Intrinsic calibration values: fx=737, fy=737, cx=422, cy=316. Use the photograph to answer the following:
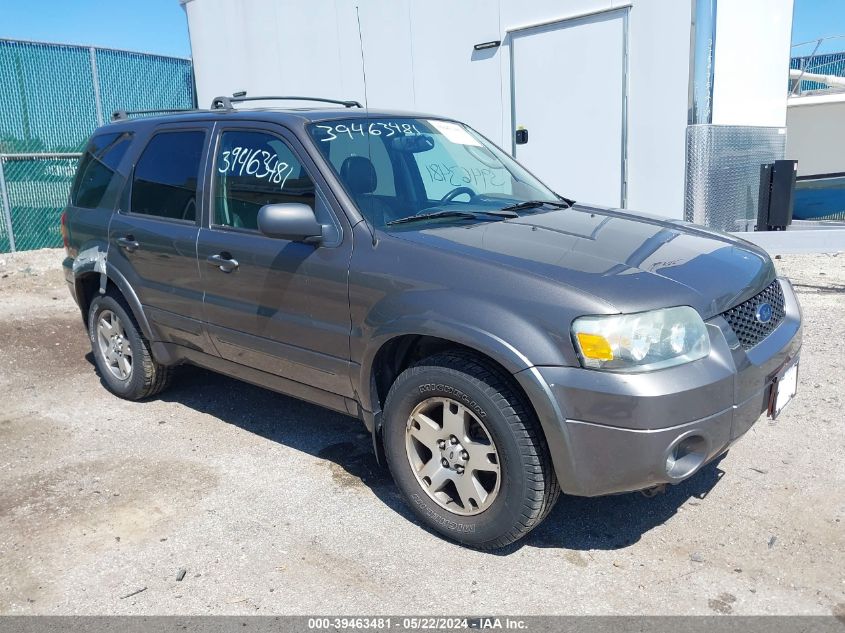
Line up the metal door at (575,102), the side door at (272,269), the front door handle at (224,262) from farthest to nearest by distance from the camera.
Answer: the metal door at (575,102), the front door handle at (224,262), the side door at (272,269)

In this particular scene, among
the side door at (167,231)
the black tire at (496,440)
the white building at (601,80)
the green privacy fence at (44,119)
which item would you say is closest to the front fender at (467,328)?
the black tire at (496,440)

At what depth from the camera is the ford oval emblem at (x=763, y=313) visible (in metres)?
3.14

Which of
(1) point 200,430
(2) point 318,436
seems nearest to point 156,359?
(1) point 200,430

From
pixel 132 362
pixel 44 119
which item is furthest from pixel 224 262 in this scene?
pixel 44 119

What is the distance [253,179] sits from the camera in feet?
12.8

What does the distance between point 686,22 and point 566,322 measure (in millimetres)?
5590

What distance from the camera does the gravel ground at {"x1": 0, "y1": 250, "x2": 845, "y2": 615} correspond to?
2850 mm

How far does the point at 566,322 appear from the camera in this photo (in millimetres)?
2711

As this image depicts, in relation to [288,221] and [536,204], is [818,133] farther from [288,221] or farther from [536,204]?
[288,221]

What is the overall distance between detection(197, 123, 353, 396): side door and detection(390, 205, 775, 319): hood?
0.42 meters

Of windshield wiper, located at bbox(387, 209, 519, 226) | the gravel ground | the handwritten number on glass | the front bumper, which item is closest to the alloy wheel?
the gravel ground

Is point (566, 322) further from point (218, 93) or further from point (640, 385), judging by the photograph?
point (218, 93)

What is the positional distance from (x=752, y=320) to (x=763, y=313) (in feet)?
0.43

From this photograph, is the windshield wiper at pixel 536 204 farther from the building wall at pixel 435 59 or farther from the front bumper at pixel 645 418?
the building wall at pixel 435 59
